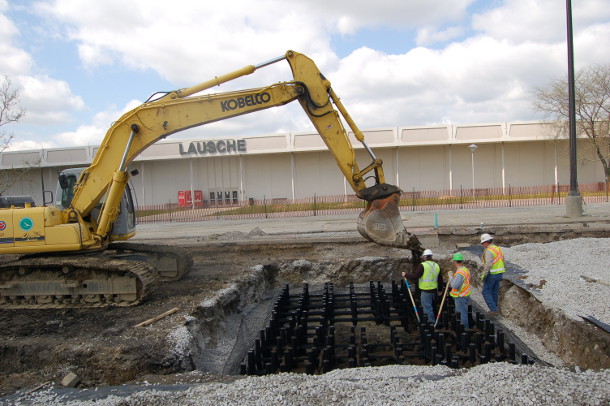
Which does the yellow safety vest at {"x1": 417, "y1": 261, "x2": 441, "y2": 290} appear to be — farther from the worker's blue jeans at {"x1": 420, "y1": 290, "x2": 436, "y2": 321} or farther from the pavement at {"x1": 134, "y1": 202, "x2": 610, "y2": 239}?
the pavement at {"x1": 134, "y1": 202, "x2": 610, "y2": 239}

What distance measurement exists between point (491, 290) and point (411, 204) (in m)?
Answer: 21.9

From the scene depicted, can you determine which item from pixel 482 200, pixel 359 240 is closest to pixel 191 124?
pixel 359 240

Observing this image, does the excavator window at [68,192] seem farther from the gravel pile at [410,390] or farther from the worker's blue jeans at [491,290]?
the worker's blue jeans at [491,290]

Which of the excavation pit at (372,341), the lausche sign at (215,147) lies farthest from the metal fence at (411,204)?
the excavation pit at (372,341)

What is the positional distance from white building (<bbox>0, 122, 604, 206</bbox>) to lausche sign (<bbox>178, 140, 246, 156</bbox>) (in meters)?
0.08

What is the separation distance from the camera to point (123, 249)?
972cm

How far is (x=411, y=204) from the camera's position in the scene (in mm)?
30406

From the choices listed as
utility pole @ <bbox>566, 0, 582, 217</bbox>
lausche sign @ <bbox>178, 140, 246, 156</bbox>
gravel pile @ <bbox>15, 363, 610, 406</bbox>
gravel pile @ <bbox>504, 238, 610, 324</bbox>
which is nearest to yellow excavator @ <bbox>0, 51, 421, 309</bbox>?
gravel pile @ <bbox>504, 238, 610, 324</bbox>

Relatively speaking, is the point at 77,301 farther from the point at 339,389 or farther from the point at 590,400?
the point at 590,400

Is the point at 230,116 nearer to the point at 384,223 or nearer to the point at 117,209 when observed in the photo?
the point at 117,209

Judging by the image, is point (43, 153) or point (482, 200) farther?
point (43, 153)

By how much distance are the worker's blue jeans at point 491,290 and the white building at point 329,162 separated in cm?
2612

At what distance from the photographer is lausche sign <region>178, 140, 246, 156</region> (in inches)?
1411

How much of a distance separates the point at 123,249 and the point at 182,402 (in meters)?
6.15
